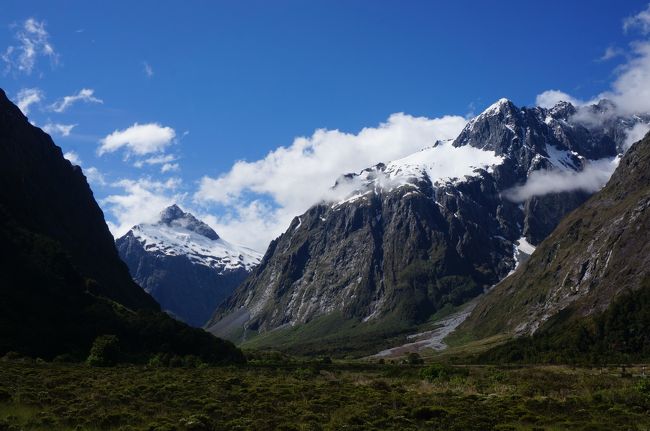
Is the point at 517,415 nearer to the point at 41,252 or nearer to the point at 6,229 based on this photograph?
the point at 41,252

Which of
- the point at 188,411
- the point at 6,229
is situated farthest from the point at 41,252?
the point at 188,411

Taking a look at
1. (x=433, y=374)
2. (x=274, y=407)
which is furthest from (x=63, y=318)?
(x=274, y=407)

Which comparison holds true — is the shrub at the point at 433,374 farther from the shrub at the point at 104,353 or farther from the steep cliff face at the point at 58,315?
the steep cliff face at the point at 58,315

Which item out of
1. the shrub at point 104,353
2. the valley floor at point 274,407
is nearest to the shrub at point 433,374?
the valley floor at point 274,407

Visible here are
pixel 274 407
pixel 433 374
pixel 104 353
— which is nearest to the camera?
pixel 274 407

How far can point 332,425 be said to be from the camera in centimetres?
3166

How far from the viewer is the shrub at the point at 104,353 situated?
79.9 meters

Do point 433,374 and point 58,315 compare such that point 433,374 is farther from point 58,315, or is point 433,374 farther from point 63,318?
point 58,315

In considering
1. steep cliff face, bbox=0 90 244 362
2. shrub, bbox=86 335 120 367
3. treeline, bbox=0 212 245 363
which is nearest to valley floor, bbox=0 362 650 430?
shrub, bbox=86 335 120 367

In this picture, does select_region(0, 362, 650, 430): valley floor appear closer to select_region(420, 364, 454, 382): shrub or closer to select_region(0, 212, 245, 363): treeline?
select_region(420, 364, 454, 382): shrub

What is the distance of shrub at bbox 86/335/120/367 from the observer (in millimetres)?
79875

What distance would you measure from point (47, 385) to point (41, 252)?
10560cm

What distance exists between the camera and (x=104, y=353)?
83125 mm

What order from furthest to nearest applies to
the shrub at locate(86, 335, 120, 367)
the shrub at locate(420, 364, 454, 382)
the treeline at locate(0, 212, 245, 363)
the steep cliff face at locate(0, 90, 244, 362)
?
1. the steep cliff face at locate(0, 90, 244, 362)
2. the treeline at locate(0, 212, 245, 363)
3. the shrub at locate(86, 335, 120, 367)
4. the shrub at locate(420, 364, 454, 382)
